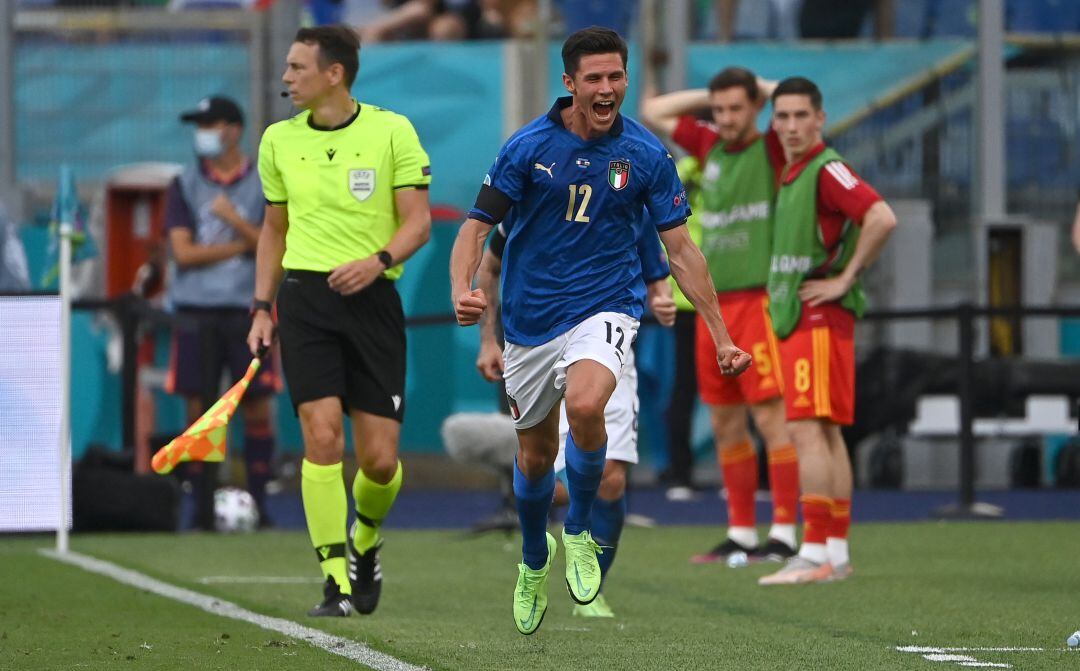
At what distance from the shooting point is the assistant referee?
25.3 ft

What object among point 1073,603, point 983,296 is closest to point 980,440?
point 983,296

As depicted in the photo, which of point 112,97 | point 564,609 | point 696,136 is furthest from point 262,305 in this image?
point 112,97

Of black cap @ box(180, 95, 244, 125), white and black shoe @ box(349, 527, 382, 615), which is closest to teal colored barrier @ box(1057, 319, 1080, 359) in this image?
black cap @ box(180, 95, 244, 125)

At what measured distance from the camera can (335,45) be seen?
26.1ft

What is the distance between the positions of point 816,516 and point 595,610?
1.83m

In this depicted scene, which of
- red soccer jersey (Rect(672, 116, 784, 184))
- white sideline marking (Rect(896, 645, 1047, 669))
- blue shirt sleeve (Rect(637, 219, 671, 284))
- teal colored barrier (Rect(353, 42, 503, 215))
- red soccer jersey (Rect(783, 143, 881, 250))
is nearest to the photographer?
white sideline marking (Rect(896, 645, 1047, 669))

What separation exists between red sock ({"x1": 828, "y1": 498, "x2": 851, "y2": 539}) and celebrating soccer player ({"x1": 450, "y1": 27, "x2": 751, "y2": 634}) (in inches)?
99.2

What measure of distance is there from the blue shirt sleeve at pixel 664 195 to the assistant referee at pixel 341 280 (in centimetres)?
118

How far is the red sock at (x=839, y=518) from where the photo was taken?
934 centimetres

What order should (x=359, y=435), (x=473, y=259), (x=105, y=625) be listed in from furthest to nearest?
(x=359, y=435), (x=105, y=625), (x=473, y=259)

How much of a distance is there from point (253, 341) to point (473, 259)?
50.9 inches

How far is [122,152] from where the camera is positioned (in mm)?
16812

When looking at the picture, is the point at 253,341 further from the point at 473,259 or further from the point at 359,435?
the point at 473,259

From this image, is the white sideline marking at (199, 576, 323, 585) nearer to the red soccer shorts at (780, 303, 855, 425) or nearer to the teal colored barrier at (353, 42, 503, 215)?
the red soccer shorts at (780, 303, 855, 425)
